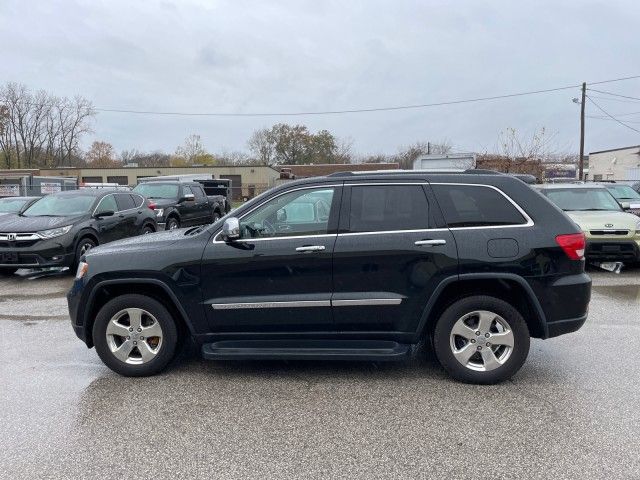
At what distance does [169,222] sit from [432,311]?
1201 cm

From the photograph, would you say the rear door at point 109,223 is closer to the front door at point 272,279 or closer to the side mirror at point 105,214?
the side mirror at point 105,214

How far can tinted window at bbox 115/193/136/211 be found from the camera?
11.0 meters

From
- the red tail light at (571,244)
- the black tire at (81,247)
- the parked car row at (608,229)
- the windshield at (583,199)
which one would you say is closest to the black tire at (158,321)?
the red tail light at (571,244)

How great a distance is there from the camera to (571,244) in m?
4.04

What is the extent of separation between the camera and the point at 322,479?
9.41ft

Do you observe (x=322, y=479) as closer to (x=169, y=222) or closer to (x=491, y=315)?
(x=491, y=315)

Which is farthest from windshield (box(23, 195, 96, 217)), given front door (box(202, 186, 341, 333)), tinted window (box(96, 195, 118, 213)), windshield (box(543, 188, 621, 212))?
windshield (box(543, 188, 621, 212))

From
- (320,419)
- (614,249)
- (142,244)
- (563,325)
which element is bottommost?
(320,419)

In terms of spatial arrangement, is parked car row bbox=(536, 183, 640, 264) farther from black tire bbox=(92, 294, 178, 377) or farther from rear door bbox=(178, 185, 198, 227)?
rear door bbox=(178, 185, 198, 227)

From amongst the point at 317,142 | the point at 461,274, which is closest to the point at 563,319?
the point at 461,274

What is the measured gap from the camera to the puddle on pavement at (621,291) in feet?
23.9

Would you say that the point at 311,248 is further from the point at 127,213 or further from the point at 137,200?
the point at 137,200

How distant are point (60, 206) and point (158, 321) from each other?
6946mm

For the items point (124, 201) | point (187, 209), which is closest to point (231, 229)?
point (124, 201)
